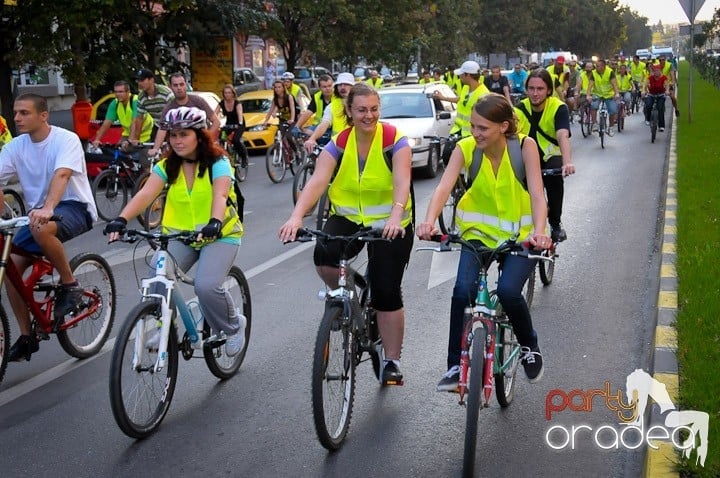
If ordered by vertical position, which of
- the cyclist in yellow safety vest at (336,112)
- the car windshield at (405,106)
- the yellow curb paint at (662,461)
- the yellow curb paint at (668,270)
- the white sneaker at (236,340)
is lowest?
the yellow curb paint at (668,270)

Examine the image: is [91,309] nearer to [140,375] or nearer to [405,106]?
[140,375]

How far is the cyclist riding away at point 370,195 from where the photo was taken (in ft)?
17.6

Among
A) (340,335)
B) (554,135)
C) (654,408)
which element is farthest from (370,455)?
(554,135)

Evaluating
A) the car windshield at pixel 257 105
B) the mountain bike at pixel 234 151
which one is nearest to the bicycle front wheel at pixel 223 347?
the mountain bike at pixel 234 151

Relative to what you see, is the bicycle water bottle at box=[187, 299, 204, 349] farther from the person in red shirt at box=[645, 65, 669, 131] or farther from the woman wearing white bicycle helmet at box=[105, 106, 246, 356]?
the person in red shirt at box=[645, 65, 669, 131]

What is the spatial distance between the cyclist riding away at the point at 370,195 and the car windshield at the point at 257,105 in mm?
18551

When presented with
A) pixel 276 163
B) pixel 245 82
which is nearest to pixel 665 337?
pixel 276 163

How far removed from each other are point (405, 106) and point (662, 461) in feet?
47.5

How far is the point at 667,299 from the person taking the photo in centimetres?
753

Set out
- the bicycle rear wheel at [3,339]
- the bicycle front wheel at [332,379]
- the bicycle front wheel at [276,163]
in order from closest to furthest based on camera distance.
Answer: the bicycle front wheel at [332,379]
the bicycle rear wheel at [3,339]
the bicycle front wheel at [276,163]

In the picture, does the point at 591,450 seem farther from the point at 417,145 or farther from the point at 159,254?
the point at 417,145

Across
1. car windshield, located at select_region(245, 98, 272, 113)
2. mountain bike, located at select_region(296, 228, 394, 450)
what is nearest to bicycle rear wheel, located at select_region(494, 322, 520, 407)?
mountain bike, located at select_region(296, 228, 394, 450)

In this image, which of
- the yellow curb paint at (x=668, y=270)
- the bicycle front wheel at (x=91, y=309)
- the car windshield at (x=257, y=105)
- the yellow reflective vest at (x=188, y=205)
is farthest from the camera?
the car windshield at (x=257, y=105)

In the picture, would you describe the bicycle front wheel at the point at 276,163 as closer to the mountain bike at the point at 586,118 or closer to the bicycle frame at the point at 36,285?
the mountain bike at the point at 586,118
